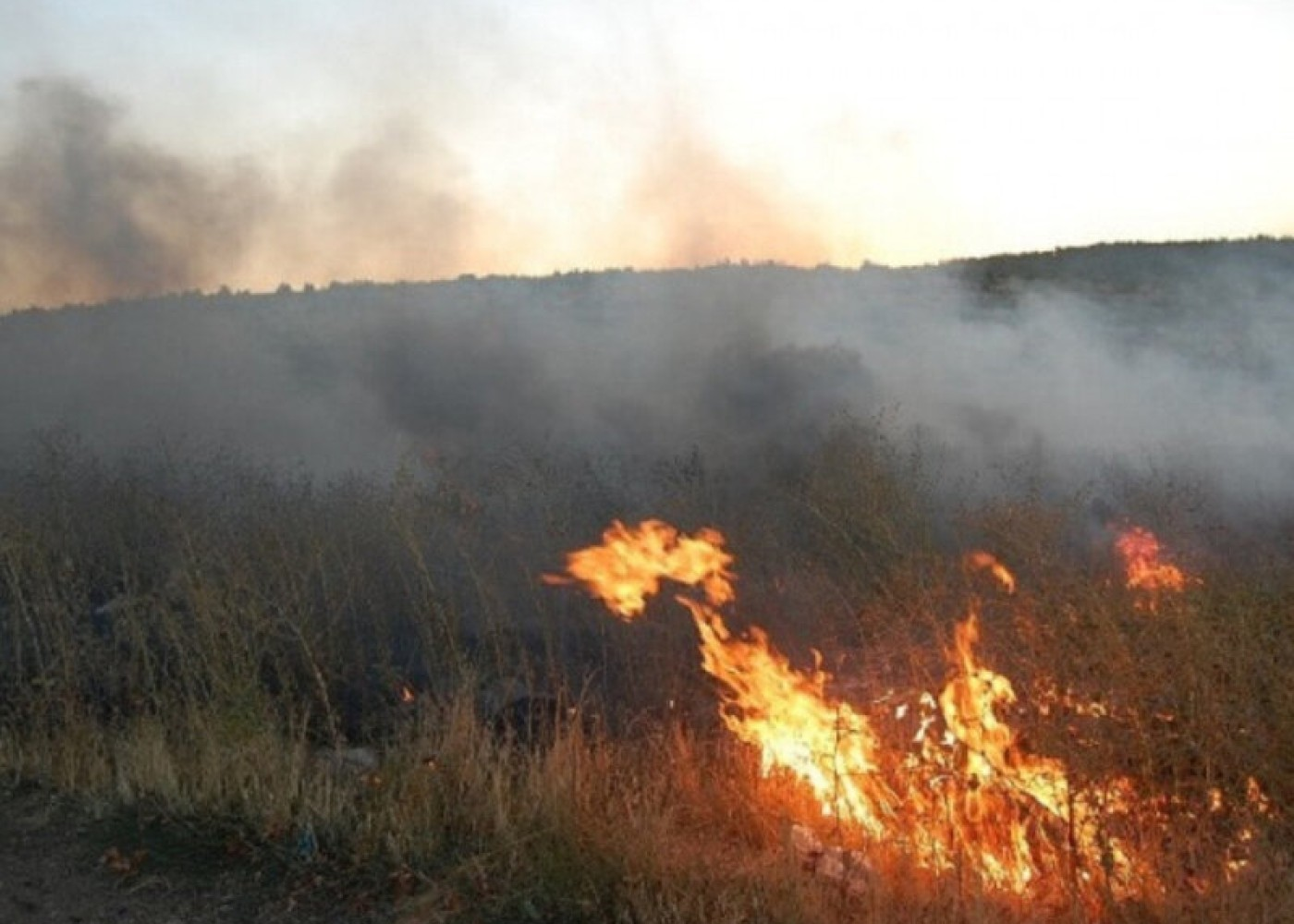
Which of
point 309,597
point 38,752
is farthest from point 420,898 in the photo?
point 309,597

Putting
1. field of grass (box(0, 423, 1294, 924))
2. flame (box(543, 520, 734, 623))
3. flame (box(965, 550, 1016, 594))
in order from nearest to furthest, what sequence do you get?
field of grass (box(0, 423, 1294, 924)) → flame (box(965, 550, 1016, 594)) → flame (box(543, 520, 734, 623))

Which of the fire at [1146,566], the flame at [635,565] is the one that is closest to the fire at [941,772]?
the flame at [635,565]

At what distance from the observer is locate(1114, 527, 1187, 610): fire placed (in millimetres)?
5062

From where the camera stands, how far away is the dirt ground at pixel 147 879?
3.89 m

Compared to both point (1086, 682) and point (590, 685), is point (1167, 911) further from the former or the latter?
point (590, 685)

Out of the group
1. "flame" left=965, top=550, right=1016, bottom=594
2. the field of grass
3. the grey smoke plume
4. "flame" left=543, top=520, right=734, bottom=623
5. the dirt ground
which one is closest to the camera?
the field of grass

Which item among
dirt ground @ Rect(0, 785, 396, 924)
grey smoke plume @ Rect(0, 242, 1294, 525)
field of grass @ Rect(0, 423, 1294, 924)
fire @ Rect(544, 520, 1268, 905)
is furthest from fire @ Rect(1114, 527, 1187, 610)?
dirt ground @ Rect(0, 785, 396, 924)

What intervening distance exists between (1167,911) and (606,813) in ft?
5.67

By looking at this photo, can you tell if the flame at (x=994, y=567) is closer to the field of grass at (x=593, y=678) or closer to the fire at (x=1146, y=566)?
the field of grass at (x=593, y=678)

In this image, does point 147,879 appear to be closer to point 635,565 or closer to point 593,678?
point 635,565

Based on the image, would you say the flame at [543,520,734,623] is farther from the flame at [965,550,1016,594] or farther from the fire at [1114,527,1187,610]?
the fire at [1114,527,1187,610]

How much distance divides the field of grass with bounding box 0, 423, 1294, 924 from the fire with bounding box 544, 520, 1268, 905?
2.8 inches

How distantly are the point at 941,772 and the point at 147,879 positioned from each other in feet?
8.88

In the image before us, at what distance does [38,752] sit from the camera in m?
5.07
